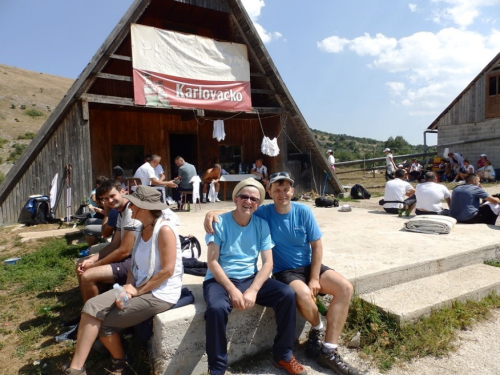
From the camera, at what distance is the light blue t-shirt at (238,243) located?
3014mm

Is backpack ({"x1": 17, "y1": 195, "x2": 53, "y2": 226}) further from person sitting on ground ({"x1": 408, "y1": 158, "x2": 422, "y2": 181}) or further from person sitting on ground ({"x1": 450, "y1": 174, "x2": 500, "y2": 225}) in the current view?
person sitting on ground ({"x1": 408, "y1": 158, "x2": 422, "y2": 181})

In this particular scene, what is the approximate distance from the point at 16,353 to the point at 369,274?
11.6ft

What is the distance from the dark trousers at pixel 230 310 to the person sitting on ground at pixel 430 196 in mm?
5158

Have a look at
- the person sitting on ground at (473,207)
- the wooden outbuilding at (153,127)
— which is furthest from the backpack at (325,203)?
the person sitting on ground at (473,207)

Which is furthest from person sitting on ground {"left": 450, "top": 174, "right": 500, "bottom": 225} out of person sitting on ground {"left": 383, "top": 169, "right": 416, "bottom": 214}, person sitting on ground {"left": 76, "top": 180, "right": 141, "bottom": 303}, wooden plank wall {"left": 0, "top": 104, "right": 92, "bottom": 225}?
wooden plank wall {"left": 0, "top": 104, "right": 92, "bottom": 225}

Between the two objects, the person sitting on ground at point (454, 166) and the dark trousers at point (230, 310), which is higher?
the person sitting on ground at point (454, 166)

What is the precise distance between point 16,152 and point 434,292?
31.4m

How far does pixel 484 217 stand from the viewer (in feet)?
20.8

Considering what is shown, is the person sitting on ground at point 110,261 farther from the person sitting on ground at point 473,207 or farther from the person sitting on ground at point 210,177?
the person sitting on ground at point 210,177

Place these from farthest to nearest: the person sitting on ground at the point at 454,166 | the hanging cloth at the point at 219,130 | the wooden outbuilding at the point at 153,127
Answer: the person sitting on ground at the point at 454,166 < the hanging cloth at the point at 219,130 < the wooden outbuilding at the point at 153,127

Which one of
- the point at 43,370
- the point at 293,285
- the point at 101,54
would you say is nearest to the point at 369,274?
the point at 293,285

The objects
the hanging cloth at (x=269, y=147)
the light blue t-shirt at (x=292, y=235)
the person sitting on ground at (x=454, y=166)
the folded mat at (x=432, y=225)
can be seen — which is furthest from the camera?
the person sitting on ground at (x=454, y=166)

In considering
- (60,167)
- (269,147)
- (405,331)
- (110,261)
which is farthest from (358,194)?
(110,261)

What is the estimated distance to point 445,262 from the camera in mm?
4332
